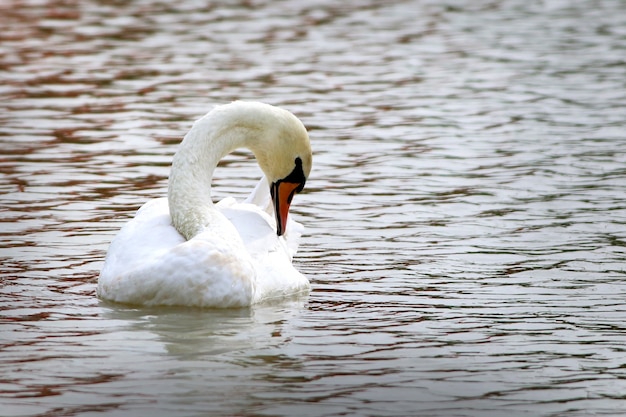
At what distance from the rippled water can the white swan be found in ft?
0.50

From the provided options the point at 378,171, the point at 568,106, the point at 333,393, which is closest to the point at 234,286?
the point at 333,393

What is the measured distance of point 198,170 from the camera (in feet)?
29.8

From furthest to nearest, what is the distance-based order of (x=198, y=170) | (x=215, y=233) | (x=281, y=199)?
(x=281, y=199)
(x=198, y=170)
(x=215, y=233)

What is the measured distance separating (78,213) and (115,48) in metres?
10.4

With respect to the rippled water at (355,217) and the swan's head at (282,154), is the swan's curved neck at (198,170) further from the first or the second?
the rippled water at (355,217)

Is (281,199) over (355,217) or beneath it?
over

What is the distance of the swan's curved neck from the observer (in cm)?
882

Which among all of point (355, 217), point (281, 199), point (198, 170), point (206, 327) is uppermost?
point (198, 170)

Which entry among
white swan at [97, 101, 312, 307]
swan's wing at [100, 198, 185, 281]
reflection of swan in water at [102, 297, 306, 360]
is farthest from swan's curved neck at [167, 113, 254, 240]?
reflection of swan in water at [102, 297, 306, 360]

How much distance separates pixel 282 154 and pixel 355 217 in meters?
Answer: 2.34

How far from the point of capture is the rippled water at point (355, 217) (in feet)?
22.8

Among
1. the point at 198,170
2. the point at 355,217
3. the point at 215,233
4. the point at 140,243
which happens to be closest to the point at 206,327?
the point at 215,233

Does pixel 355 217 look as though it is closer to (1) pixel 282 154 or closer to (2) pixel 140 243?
(1) pixel 282 154

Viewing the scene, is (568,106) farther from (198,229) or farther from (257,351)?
(257,351)
